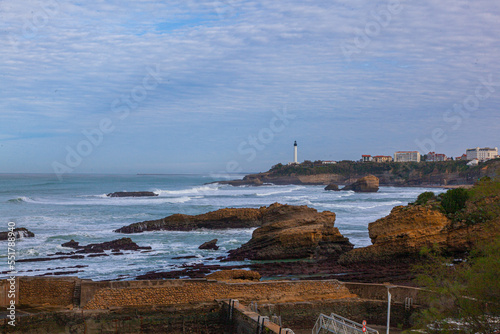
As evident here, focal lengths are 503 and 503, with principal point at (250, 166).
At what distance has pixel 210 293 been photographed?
16156 millimetres

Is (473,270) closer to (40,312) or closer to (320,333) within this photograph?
(320,333)

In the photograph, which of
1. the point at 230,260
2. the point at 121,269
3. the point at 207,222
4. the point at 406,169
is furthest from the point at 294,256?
the point at 406,169

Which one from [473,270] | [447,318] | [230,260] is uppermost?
[473,270]

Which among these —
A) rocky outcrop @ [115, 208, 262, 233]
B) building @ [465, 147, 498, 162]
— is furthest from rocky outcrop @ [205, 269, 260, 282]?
building @ [465, 147, 498, 162]

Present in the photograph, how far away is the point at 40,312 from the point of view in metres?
14.3

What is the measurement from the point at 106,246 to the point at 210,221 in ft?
38.3

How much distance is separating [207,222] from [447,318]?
3251 cm

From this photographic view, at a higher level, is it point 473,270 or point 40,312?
point 473,270

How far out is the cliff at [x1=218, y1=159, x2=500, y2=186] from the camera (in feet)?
391

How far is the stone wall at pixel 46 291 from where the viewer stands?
15.9 m

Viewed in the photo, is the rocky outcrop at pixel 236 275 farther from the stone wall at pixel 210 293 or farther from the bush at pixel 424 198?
the bush at pixel 424 198

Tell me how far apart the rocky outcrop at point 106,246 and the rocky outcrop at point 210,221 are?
8.07m

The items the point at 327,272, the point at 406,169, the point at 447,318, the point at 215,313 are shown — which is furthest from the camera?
the point at 406,169

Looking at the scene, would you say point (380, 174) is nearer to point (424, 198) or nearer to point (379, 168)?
point (379, 168)
